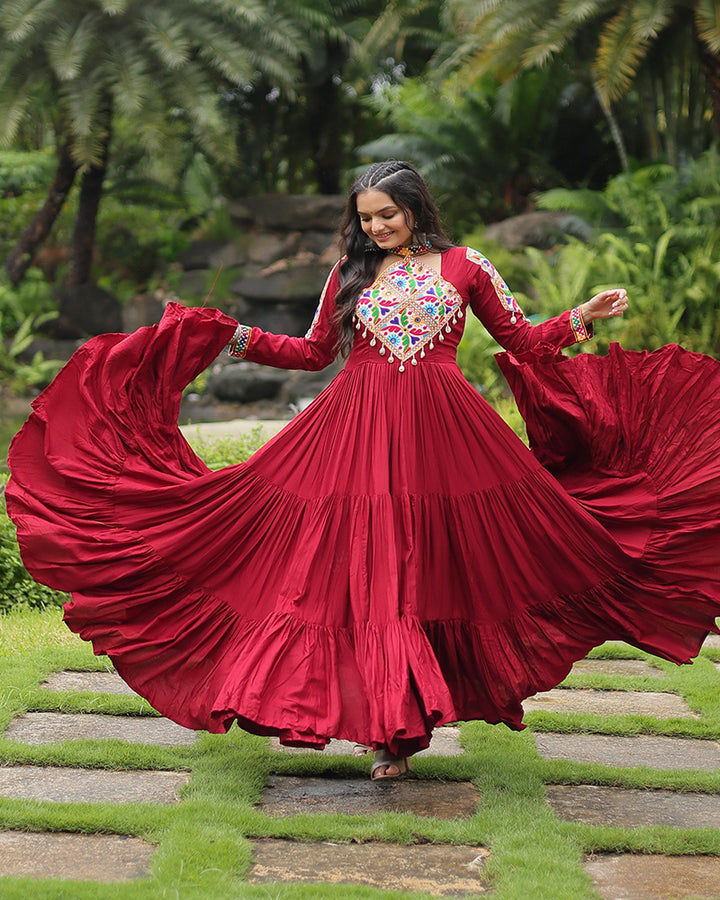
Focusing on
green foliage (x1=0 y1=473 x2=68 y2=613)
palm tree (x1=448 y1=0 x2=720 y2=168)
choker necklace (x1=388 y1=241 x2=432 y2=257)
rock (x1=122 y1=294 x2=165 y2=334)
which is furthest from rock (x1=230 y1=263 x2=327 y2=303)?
choker necklace (x1=388 y1=241 x2=432 y2=257)

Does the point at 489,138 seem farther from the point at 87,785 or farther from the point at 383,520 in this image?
the point at 87,785

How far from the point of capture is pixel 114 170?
19.0 metres

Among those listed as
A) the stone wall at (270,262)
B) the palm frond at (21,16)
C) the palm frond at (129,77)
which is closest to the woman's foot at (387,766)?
the stone wall at (270,262)

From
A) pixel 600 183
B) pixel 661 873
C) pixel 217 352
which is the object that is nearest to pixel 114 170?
pixel 600 183

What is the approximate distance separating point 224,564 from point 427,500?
2.18ft

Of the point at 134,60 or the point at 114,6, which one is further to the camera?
the point at 134,60

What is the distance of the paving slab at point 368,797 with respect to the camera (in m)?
3.07

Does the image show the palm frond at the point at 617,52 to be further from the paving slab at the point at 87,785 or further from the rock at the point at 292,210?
the paving slab at the point at 87,785

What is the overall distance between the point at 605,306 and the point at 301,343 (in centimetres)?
105

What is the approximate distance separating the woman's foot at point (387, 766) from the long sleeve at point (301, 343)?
134 cm

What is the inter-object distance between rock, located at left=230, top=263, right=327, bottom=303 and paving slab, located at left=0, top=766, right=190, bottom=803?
12.2 meters

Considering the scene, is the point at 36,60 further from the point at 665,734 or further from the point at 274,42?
the point at 665,734

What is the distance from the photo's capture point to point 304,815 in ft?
9.69

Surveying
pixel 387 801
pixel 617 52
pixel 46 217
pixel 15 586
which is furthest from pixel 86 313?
pixel 387 801
